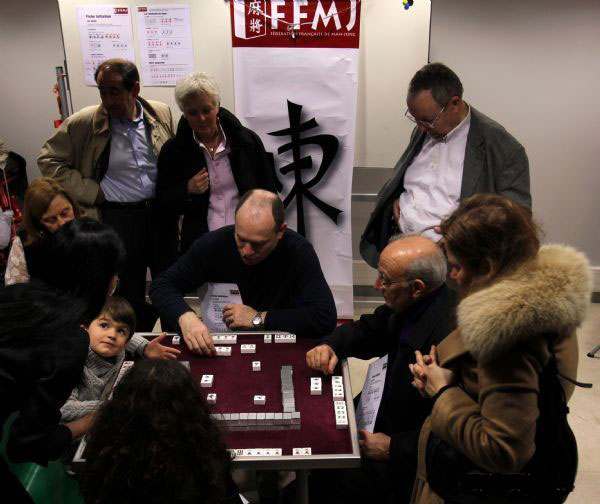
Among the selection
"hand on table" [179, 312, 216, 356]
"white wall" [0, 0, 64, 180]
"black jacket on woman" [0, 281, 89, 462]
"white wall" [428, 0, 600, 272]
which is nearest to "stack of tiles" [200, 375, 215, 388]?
"hand on table" [179, 312, 216, 356]

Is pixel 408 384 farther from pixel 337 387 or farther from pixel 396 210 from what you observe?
pixel 396 210

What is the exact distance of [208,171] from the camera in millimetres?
3355

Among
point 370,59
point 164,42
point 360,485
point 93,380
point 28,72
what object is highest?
point 164,42

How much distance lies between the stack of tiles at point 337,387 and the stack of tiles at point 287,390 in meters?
0.15

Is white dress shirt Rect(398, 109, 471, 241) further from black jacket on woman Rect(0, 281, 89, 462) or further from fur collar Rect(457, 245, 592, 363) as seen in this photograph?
black jacket on woman Rect(0, 281, 89, 462)

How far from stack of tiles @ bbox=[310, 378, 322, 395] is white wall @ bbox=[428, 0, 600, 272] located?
294 centimetres

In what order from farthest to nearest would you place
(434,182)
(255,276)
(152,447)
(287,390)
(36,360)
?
(434,182), (255,276), (287,390), (36,360), (152,447)

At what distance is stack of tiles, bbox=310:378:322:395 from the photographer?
2.01m

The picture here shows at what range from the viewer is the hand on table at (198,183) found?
3.30 meters

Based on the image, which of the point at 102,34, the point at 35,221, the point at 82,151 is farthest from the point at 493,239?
the point at 102,34

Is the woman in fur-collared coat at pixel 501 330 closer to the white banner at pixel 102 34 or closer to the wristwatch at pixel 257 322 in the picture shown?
the wristwatch at pixel 257 322

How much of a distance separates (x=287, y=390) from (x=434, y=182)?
1624 millimetres

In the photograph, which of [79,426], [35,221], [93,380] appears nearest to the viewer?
[79,426]

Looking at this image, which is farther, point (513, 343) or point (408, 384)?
point (408, 384)
